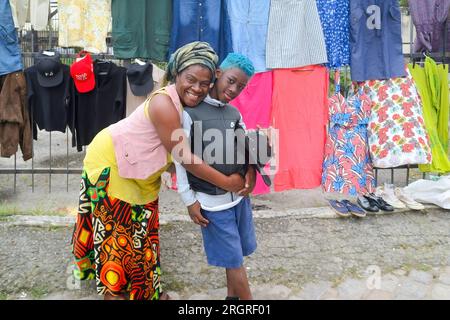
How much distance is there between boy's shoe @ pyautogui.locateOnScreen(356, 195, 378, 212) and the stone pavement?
0.08m

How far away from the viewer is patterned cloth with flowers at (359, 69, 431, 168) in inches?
173

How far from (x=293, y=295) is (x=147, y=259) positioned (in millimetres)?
980

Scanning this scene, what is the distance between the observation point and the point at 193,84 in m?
2.23

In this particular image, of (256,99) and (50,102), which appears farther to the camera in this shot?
(50,102)

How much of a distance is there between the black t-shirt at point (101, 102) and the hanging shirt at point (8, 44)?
24.9 inches

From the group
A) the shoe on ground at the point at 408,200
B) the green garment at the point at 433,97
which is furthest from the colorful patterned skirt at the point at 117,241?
the green garment at the point at 433,97

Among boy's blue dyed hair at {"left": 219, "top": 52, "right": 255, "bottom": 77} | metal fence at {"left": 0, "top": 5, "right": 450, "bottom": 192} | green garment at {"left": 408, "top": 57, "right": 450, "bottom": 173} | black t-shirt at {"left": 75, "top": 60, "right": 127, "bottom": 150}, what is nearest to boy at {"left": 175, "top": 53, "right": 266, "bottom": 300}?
boy's blue dyed hair at {"left": 219, "top": 52, "right": 255, "bottom": 77}

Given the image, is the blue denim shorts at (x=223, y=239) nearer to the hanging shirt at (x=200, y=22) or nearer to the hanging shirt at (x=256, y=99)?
the hanging shirt at (x=256, y=99)

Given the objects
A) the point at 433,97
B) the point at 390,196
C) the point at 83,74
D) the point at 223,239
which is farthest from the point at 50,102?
the point at 433,97

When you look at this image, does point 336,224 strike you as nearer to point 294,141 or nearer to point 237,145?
point 294,141

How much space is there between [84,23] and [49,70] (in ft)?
1.92

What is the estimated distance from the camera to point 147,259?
8.74ft

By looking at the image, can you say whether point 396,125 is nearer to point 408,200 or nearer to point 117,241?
point 408,200

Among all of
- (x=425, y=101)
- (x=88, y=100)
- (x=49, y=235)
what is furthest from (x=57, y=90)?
(x=425, y=101)
